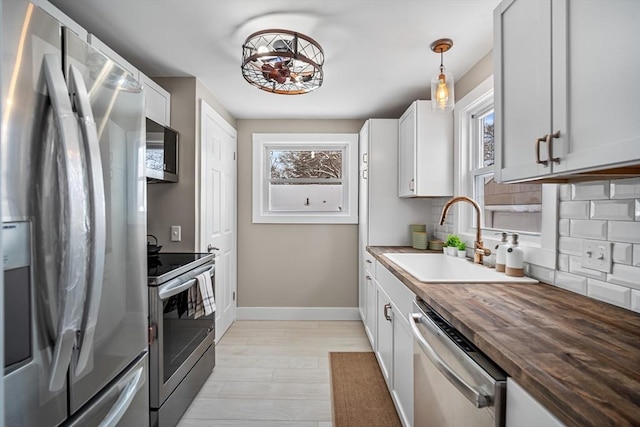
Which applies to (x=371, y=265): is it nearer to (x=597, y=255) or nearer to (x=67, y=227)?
(x=597, y=255)

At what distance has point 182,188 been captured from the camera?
2.64 m

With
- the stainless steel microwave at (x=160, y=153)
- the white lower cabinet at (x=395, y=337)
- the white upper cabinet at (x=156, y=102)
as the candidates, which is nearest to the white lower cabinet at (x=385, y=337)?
the white lower cabinet at (x=395, y=337)

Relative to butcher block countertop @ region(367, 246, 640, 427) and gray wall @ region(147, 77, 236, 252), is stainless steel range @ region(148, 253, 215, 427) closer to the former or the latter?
gray wall @ region(147, 77, 236, 252)

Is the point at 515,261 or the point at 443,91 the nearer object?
the point at 515,261

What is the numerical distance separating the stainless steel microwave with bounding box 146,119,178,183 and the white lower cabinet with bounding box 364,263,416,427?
1694mm

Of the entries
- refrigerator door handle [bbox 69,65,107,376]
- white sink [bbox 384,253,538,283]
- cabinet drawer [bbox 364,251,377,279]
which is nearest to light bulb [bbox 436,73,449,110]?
white sink [bbox 384,253,538,283]

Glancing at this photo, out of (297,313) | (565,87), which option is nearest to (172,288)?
(565,87)

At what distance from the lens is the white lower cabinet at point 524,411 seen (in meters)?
0.64

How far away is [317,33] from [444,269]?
179cm

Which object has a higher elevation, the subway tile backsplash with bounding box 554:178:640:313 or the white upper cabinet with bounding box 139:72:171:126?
the white upper cabinet with bounding box 139:72:171:126

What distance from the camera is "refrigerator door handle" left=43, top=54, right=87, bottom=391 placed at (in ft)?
2.90

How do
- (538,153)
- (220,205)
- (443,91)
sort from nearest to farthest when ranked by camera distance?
(538,153) → (443,91) → (220,205)

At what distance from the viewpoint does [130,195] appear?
4.13ft

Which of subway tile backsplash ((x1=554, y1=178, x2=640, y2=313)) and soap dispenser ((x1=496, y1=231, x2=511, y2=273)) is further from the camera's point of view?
soap dispenser ((x1=496, y1=231, x2=511, y2=273))
